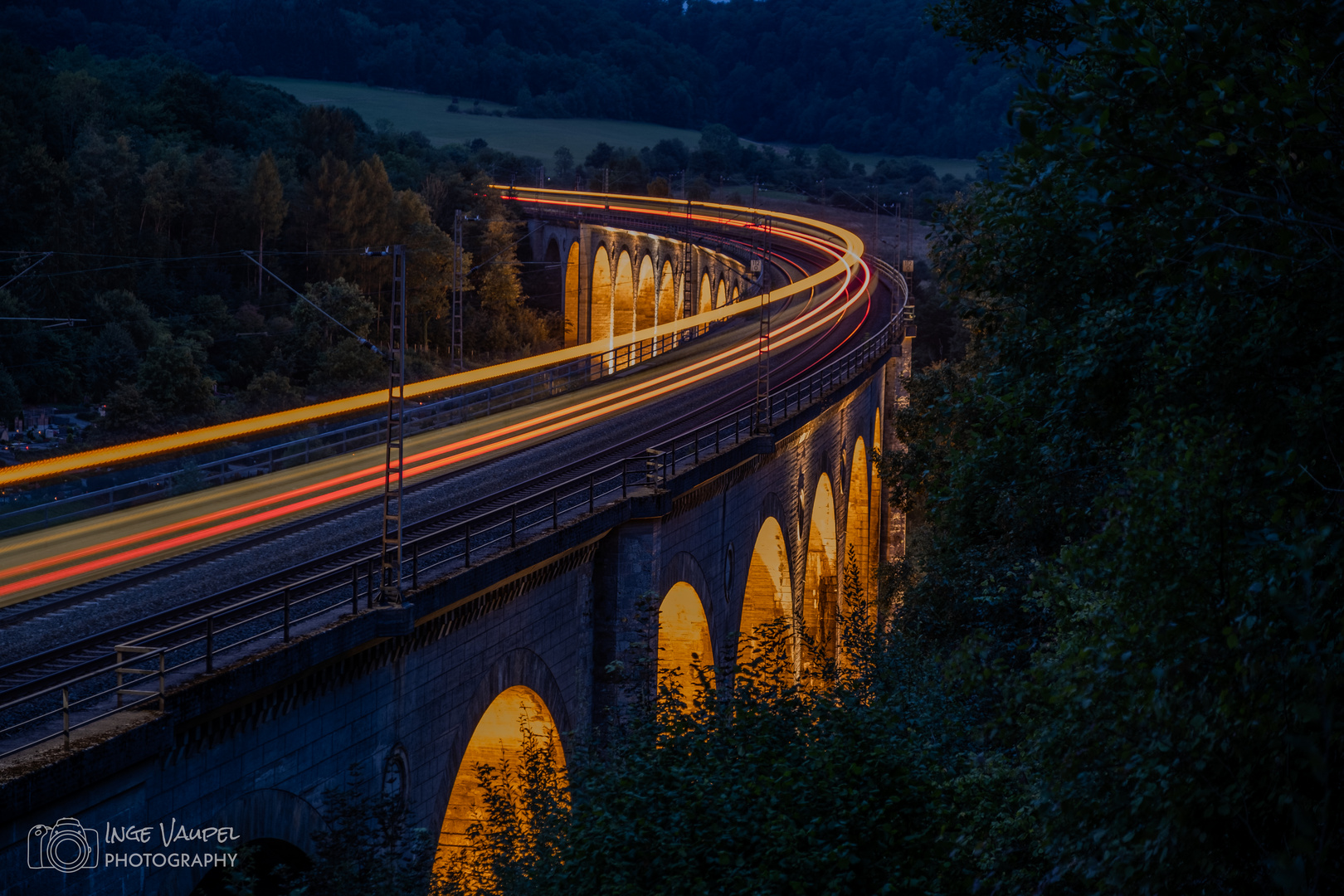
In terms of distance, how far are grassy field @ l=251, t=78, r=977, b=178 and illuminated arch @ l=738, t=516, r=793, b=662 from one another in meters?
125

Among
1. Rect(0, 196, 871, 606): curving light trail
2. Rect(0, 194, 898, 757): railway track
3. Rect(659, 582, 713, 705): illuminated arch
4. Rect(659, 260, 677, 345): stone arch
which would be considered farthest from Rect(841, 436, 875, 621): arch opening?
Rect(659, 260, 677, 345): stone arch

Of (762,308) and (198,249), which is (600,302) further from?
(762,308)

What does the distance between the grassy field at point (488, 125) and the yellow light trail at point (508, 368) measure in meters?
47.8

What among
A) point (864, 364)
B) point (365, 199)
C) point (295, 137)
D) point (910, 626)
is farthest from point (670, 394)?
point (295, 137)

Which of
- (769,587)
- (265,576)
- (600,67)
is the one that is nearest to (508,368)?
(769,587)

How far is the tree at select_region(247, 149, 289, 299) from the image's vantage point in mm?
71750

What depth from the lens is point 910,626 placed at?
2509 cm

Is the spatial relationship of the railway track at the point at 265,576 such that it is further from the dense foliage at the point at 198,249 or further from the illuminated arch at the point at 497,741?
the dense foliage at the point at 198,249

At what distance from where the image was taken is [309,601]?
15.5 metres

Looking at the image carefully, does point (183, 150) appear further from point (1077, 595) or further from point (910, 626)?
point (1077, 595)

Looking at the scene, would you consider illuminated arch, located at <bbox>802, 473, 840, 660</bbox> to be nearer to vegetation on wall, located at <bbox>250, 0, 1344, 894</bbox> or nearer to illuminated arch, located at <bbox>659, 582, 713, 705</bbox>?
illuminated arch, located at <bbox>659, 582, 713, 705</bbox>

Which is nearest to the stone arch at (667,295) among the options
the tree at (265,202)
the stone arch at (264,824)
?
the tree at (265,202)

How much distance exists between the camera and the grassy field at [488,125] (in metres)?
157

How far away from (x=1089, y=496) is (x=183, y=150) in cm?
7097
